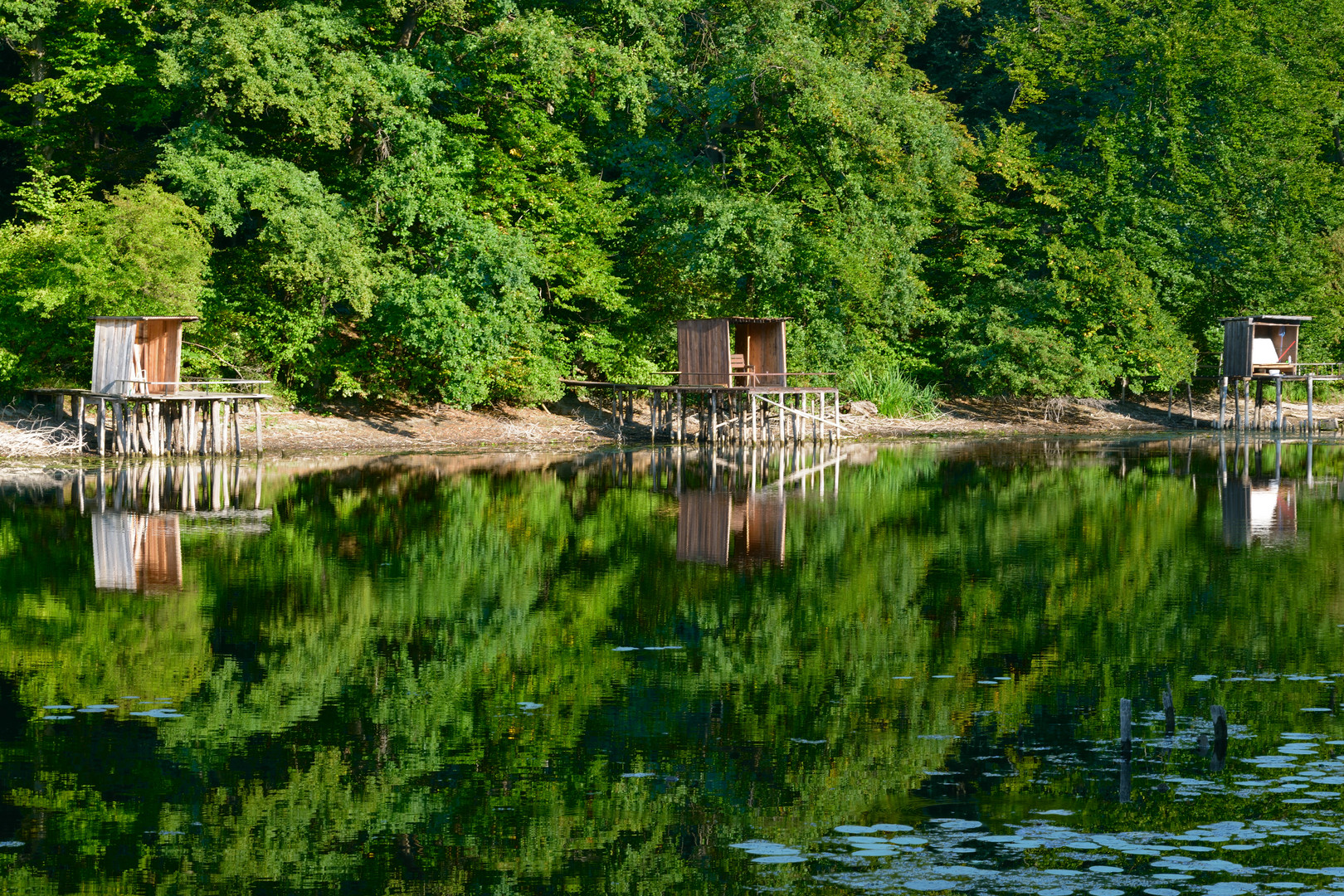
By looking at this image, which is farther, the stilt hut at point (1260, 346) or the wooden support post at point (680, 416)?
the stilt hut at point (1260, 346)

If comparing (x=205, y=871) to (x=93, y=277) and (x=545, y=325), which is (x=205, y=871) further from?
(x=545, y=325)

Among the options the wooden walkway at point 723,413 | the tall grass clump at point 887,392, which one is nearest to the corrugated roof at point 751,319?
the wooden walkway at point 723,413

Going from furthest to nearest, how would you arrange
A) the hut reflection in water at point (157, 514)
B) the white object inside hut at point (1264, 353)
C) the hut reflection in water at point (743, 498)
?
the white object inside hut at point (1264, 353), the hut reflection in water at point (743, 498), the hut reflection in water at point (157, 514)

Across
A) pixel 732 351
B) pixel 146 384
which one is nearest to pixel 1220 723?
pixel 146 384

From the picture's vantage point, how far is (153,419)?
37594mm

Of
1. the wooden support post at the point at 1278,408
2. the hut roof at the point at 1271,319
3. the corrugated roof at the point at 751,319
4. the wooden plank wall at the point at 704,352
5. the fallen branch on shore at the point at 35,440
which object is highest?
the hut roof at the point at 1271,319

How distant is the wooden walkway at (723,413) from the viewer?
44.9 metres

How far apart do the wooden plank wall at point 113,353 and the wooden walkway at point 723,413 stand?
43.8ft

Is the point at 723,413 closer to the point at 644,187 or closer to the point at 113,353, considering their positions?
the point at 644,187

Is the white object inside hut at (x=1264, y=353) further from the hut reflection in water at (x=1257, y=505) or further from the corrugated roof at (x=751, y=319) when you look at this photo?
the corrugated roof at (x=751, y=319)

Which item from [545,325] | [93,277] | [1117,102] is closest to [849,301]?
[545,325]

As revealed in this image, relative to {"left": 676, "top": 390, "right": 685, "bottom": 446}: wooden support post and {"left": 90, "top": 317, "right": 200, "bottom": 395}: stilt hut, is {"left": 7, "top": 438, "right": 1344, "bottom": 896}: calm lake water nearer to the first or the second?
{"left": 90, "top": 317, "right": 200, "bottom": 395}: stilt hut

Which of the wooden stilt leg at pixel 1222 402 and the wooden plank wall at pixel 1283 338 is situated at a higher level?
the wooden plank wall at pixel 1283 338

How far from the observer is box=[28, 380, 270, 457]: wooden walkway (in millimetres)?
36875
